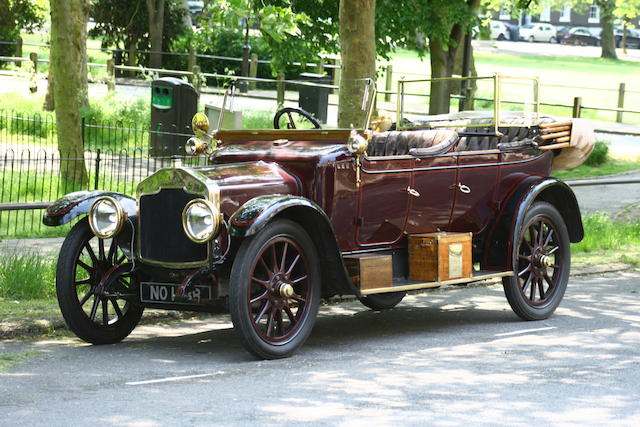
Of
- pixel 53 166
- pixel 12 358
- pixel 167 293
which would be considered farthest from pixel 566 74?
pixel 12 358

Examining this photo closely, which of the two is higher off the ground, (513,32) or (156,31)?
(513,32)

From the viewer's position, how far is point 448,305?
10406mm

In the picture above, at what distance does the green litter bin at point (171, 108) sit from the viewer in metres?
19.5

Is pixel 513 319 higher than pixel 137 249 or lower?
lower

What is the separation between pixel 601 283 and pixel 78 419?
23.5ft

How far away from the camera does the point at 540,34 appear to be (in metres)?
83.6

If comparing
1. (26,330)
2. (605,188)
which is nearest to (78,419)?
(26,330)

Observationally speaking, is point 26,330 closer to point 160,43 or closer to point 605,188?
point 605,188

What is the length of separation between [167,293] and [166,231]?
1.42 feet

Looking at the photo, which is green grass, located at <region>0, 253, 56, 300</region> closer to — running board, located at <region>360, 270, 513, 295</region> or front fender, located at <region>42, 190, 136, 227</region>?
front fender, located at <region>42, 190, 136, 227</region>

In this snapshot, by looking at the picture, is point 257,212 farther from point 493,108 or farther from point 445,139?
point 493,108

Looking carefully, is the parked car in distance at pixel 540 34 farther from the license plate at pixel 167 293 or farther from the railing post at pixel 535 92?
the license plate at pixel 167 293

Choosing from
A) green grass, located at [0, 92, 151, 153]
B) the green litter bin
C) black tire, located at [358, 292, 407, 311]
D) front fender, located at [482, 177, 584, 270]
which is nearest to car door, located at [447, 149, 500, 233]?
front fender, located at [482, 177, 584, 270]

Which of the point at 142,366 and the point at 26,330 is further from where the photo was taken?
the point at 26,330
